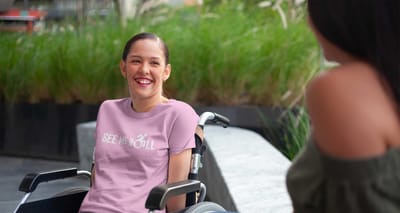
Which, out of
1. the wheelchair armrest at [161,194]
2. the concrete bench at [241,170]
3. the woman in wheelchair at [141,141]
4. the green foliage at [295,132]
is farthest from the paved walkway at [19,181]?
the wheelchair armrest at [161,194]

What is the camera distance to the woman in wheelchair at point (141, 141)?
3.22 metres

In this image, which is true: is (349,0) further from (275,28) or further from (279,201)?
(275,28)

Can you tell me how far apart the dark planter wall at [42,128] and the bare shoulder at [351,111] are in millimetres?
7506

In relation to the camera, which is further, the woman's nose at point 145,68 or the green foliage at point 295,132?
the green foliage at point 295,132

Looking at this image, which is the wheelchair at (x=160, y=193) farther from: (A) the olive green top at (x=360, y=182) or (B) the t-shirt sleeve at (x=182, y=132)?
(A) the olive green top at (x=360, y=182)

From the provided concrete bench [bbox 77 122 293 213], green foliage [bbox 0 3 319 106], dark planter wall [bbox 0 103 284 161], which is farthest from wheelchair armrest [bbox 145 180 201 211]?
dark planter wall [bbox 0 103 284 161]

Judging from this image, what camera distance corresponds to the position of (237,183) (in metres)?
4.84

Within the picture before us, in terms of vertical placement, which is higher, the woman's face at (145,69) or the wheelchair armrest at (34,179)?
the woman's face at (145,69)

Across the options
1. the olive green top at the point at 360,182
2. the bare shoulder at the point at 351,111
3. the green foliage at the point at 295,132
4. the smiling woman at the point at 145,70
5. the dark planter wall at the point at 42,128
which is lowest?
the dark planter wall at the point at 42,128

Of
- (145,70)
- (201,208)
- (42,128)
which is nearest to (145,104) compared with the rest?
(145,70)

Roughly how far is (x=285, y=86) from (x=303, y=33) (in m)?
0.60

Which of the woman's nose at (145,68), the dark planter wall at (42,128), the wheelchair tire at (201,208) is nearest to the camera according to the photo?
the wheelchair tire at (201,208)

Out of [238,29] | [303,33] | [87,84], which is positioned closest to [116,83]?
[87,84]

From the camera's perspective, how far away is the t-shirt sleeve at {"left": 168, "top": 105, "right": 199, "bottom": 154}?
325cm
